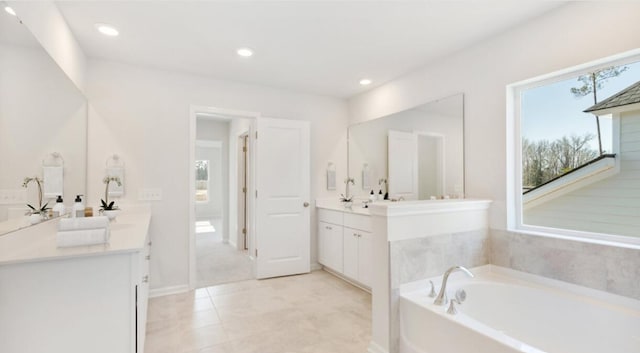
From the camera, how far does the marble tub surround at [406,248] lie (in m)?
1.98

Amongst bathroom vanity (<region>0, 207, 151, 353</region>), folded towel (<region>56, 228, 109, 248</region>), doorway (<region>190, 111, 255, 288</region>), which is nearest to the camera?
bathroom vanity (<region>0, 207, 151, 353</region>)

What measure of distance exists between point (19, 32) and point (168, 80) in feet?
5.92

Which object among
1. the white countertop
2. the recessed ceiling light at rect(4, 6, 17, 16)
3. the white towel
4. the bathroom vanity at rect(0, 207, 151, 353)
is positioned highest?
the recessed ceiling light at rect(4, 6, 17, 16)

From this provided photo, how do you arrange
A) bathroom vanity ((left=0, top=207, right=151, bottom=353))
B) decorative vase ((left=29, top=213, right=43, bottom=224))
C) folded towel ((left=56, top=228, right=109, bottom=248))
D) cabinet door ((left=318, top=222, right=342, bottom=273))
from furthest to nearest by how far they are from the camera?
1. cabinet door ((left=318, top=222, right=342, bottom=273))
2. decorative vase ((left=29, top=213, right=43, bottom=224))
3. folded towel ((left=56, top=228, right=109, bottom=248))
4. bathroom vanity ((left=0, top=207, right=151, bottom=353))

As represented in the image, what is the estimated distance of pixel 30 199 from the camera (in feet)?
5.44

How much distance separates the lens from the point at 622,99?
1.92 meters

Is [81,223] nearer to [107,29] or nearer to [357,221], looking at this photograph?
[107,29]

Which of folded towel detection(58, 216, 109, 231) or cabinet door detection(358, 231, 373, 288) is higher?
folded towel detection(58, 216, 109, 231)

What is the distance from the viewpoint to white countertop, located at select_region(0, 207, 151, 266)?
136 centimetres

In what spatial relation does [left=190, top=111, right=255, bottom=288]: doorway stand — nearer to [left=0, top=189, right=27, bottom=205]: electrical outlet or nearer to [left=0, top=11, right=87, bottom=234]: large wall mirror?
[left=0, top=11, right=87, bottom=234]: large wall mirror

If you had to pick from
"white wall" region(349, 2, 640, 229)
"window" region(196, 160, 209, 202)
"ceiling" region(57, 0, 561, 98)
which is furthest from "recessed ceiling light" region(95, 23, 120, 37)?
"window" region(196, 160, 209, 202)

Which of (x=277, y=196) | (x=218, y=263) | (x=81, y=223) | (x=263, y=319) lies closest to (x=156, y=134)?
(x=277, y=196)

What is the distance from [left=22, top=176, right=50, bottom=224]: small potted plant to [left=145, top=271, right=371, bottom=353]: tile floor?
118cm

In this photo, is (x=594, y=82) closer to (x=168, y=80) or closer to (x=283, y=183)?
(x=283, y=183)
